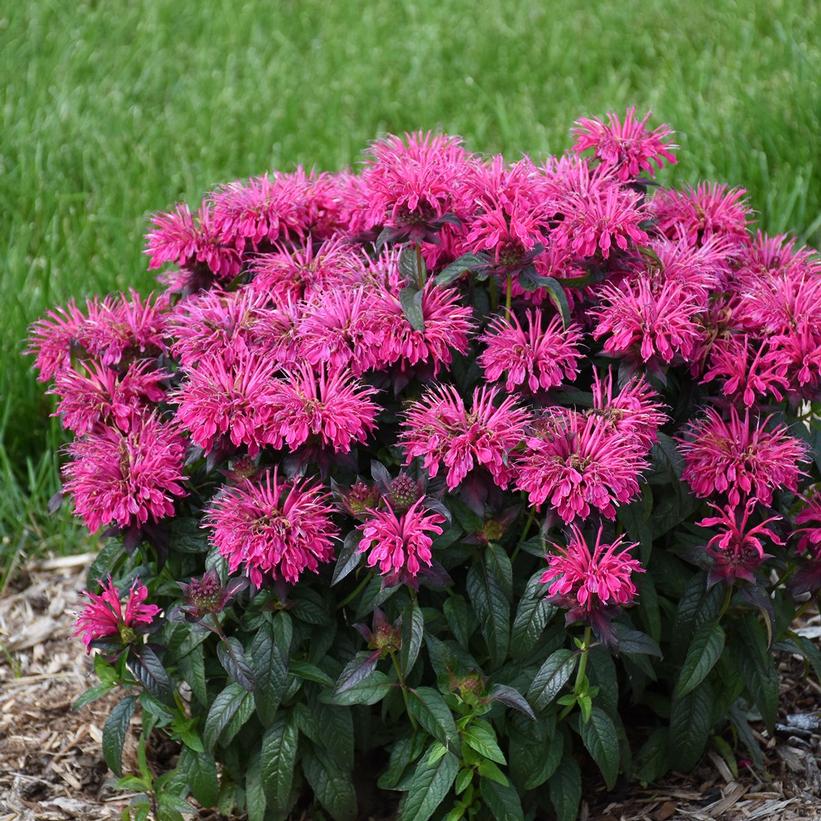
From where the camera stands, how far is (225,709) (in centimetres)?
198

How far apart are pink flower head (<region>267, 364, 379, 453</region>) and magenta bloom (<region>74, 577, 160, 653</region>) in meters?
0.40

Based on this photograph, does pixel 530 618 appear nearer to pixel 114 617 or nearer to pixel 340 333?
pixel 340 333

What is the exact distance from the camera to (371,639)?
1926 millimetres

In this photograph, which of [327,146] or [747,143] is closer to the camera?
[747,143]

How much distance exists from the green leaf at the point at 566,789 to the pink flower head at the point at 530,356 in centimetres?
71

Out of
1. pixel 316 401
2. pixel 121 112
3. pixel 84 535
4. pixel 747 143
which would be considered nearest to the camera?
pixel 316 401

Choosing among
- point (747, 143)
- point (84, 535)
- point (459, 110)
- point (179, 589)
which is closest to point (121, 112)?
point (459, 110)

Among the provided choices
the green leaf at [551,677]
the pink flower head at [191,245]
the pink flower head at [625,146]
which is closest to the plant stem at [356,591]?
the green leaf at [551,677]

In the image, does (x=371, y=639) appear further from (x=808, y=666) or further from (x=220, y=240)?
(x=808, y=666)

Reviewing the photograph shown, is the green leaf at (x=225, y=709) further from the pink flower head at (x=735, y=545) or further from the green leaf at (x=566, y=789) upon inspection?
the pink flower head at (x=735, y=545)

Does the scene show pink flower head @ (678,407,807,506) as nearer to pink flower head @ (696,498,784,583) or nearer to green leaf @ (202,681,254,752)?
pink flower head @ (696,498,784,583)

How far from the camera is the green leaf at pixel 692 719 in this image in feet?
6.84

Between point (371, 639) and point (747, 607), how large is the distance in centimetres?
68

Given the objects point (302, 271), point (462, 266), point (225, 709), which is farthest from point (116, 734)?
point (462, 266)
